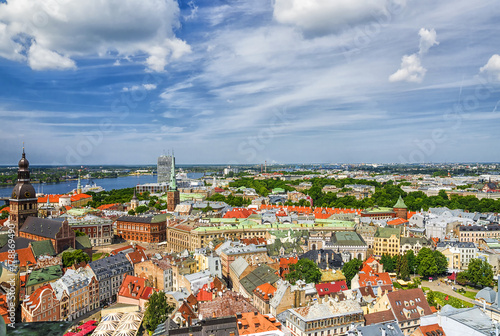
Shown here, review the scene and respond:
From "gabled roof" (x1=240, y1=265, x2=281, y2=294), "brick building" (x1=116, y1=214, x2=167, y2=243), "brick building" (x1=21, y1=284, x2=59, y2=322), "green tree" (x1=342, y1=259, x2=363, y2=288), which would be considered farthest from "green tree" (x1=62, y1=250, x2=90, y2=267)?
"green tree" (x1=342, y1=259, x2=363, y2=288)

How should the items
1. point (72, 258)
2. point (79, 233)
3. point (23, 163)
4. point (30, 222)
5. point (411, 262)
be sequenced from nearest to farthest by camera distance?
point (72, 258)
point (411, 262)
point (23, 163)
point (30, 222)
point (79, 233)

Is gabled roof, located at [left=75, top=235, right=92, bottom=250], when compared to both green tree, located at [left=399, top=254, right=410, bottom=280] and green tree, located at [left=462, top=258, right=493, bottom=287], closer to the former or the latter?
green tree, located at [left=399, top=254, right=410, bottom=280]

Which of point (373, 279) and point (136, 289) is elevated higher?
point (373, 279)

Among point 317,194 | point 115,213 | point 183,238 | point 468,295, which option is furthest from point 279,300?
point 317,194

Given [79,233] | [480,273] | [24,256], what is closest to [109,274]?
[24,256]

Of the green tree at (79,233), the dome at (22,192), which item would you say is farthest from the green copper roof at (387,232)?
the dome at (22,192)

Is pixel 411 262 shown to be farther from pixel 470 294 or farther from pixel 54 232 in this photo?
pixel 54 232

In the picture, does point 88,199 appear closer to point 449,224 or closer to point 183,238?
point 183,238
